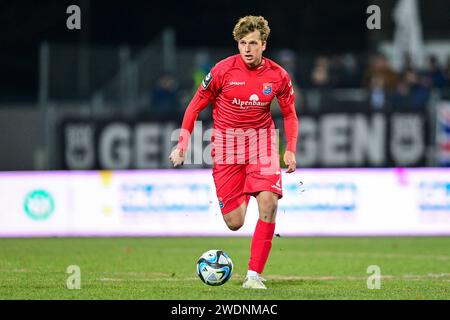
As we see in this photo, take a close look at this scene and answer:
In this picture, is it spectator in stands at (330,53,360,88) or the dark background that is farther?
the dark background

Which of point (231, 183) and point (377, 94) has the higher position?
point (377, 94)

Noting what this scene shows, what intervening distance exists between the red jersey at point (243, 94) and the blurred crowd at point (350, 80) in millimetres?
9929

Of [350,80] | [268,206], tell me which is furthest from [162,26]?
[268,206]

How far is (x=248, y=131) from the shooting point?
1107cm

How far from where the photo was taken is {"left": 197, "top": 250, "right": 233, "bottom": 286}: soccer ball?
10438 millimetres

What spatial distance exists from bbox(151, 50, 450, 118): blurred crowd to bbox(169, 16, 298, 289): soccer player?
976 cm

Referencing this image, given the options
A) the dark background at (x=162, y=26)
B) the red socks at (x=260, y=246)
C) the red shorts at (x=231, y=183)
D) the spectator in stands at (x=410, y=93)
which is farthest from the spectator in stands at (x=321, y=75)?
the red socks at (x=260, y=246)

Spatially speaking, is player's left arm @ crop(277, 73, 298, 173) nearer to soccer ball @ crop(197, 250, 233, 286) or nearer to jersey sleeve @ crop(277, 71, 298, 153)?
jersey sleeve @ crop(277, 71, 298, 153)

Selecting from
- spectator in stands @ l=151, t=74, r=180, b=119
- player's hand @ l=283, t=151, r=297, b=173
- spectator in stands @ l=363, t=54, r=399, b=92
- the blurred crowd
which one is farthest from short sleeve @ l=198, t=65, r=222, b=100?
spectator in stands @ l=363, t=54, r=399, b=92

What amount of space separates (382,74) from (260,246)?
39.3 feet

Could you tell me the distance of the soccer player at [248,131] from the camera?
1056 centimetres

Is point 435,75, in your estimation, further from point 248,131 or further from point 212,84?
point 212,84
